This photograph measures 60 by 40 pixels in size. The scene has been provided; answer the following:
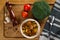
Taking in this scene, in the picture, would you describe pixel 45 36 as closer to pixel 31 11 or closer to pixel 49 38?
pixel 49 38

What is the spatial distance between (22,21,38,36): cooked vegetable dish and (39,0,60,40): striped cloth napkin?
5 cm

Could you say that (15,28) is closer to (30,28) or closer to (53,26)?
(30,28)

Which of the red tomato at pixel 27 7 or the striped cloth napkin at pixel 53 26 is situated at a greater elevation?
the red tomato at pixel 27 7

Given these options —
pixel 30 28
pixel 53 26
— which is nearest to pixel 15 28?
pixel 30 28

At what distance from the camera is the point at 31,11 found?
1.38m

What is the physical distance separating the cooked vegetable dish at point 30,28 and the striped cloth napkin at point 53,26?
0.05 meters

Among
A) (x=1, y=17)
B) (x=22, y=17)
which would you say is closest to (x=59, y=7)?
(x=22, y=17)

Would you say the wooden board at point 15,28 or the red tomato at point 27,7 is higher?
the red tomato at point 27,7

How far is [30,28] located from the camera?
53.4 inches

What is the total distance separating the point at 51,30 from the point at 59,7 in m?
0.14

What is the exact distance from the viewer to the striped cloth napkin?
136 centimetres

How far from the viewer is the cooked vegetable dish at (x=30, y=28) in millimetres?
1358

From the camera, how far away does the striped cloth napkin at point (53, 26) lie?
136 centimetres

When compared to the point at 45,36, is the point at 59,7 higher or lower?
higher
